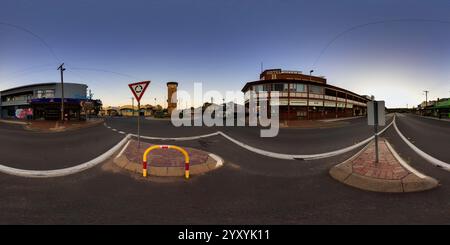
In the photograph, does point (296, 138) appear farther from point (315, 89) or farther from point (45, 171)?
point (315, 89)

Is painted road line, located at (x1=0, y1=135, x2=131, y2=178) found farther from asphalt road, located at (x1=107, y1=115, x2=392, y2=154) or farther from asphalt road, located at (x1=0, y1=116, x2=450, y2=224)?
asphalt road, located at (x1=107, y1=115, x2=392, y2=154)

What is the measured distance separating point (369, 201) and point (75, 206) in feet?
16.9

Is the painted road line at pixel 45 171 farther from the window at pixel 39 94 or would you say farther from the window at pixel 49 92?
the window at pixel 39 94

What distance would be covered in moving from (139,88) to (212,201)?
20.5 feet

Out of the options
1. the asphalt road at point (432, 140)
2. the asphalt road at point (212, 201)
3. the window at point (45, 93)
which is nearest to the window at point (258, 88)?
the asphalt road at point (432, 140)

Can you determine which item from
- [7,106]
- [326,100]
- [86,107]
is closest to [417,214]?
[86,107]

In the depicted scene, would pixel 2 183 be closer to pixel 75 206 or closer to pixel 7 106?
pixel 75 206

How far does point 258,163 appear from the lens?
6.86 meters

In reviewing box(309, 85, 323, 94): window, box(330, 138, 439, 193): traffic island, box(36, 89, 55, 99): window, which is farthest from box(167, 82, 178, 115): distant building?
box(330, 138, 439, 193): traffic island

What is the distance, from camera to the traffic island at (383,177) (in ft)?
13.8

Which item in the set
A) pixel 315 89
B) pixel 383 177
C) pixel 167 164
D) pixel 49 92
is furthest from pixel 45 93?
pixel 383 177

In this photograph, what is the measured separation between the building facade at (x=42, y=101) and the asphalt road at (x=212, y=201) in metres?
37.1

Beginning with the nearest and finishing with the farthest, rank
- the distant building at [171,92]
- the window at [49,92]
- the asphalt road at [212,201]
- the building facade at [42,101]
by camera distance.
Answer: the asphalt road at [212,201] < the building facade at [42,101] < the window at [49,92] < the distant building at [171,92]

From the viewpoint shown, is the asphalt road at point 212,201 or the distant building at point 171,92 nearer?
the asphalt road at point 212,201
